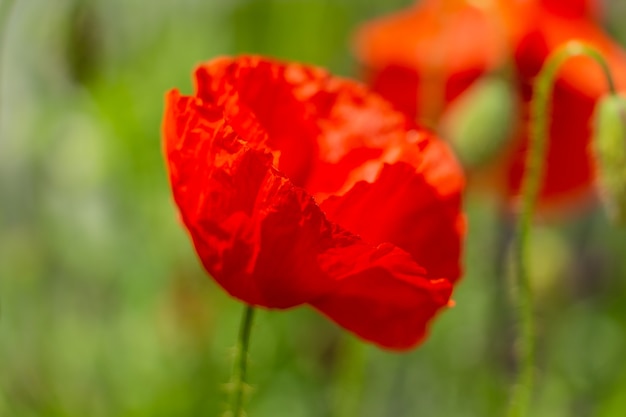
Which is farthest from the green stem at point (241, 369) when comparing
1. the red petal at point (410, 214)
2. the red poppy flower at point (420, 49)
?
the red poppy flower at point (420, 49)

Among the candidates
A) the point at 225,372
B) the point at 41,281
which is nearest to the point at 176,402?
the point at 225,372

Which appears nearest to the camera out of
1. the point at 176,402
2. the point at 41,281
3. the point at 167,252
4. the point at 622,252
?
the point at 176,402

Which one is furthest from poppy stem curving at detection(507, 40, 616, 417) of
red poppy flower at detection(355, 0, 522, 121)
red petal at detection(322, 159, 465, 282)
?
red poppy flower at detection(355, 0, 522, 121)

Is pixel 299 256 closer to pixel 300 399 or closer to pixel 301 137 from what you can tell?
pixel 301 137

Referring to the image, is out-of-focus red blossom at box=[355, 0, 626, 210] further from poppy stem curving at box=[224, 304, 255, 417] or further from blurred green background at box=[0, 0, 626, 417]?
poppy stem curving at box=[224, 304, 255, 417]

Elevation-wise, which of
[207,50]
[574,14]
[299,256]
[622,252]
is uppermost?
[299,256]

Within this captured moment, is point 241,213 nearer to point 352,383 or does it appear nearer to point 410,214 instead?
point 410,214
